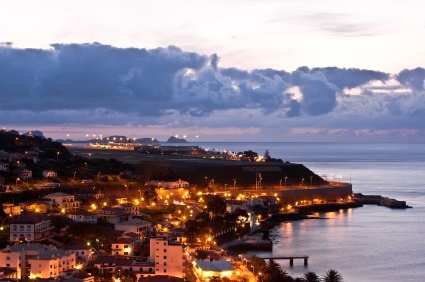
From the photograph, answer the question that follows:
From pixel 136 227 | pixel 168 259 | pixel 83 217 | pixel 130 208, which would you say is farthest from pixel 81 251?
pixel 130 208

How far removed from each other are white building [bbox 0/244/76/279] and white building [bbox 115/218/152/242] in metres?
6.65

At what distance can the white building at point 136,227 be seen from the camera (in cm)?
2861

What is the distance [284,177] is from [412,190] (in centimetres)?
1513

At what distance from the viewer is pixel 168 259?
2227 cm

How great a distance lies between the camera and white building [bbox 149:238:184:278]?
22.2 meters

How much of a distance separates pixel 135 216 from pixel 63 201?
3.33 metres

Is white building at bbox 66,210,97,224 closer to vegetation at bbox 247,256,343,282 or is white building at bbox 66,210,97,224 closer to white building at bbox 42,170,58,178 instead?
vegetation at bbox 247,256,343,282

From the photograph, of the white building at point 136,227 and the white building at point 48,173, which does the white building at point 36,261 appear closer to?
the white building at point 136,227

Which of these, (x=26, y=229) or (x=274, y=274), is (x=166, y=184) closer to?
(x=26, y=229)

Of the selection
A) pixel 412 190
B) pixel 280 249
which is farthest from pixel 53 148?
pixel 412 190

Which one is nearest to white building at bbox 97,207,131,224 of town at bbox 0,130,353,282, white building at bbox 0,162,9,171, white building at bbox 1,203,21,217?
town at bbox 0,130,353,282

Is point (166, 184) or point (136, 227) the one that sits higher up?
point (166, 184)

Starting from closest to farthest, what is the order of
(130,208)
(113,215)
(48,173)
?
(113,215) → (130,208) → (48,173)

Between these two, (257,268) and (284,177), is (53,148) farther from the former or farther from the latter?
(257,268)
